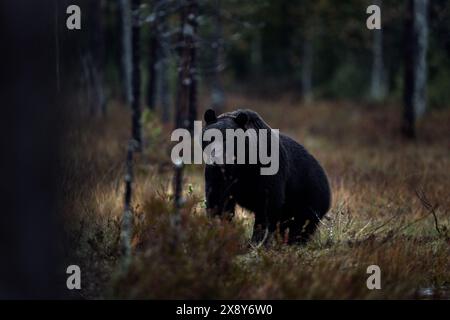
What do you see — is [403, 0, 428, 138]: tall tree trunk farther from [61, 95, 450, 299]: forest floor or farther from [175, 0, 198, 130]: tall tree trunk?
[175, 0, 198, 130]: tall tree trunk

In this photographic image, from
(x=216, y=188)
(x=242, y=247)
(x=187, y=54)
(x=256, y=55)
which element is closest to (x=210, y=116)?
(x=216, y=188)

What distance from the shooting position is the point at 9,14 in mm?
3354

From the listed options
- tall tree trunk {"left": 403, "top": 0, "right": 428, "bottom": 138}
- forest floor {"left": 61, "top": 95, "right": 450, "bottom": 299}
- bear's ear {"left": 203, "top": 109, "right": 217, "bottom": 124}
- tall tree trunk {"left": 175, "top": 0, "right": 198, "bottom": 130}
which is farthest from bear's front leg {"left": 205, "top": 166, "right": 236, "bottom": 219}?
tall tree trunk {"left": 403, "top": 0, "right": 428, "bottom": 138}

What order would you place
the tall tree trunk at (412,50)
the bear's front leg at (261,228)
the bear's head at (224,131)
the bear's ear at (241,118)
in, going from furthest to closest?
the tall tree trunk at (412,50) → the bear's front leg at (261,228) → the bear's ear at (241,118) → the bear's head at (224,131)

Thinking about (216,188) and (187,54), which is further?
(187,54)

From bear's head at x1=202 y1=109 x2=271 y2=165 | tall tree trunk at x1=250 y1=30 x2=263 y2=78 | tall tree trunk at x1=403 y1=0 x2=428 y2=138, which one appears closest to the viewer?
bear's head at x1=202 y1=109 x2=271 y2=165

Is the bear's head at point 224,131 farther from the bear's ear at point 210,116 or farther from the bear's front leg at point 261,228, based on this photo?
the bear's front leg at point 261,228

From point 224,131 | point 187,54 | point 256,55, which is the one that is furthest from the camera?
point 256,55

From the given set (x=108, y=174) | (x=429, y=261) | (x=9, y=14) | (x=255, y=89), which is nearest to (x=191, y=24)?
(x=108, y=174)

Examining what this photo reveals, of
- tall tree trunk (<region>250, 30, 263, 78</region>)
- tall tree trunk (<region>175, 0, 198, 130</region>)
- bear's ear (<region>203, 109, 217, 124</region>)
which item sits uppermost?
tall tree trunk (<region>250, 30, 263, 78</region>)

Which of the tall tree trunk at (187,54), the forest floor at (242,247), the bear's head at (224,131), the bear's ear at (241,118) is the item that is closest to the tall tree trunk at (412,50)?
the forest floor at (242,247)

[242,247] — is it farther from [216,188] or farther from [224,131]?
[224,131]

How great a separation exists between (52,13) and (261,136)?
3433 millimetres

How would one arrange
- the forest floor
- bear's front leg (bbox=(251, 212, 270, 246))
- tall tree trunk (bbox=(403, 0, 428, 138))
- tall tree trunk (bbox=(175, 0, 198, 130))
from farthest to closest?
tall tree trunk (bbox=(403, 0, 428, 138)), tall tree trunk (bbox=(175, 0, 198, 130)), bear's front leg (bbox=(251, 212, 270, 246)), the forest floor
